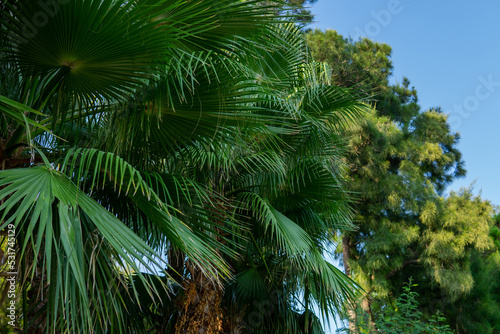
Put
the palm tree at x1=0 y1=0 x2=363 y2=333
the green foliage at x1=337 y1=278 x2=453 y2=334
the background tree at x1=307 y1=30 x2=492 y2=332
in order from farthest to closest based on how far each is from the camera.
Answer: the background tree at x1=307 y1=30 x2=492 y2=332 < the green foliage at x1=337 y1=278 x2=453 y2=334 < the palm tree at x1=0 y1=0 x2=363 y2=333

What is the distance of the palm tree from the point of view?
2.45 meters

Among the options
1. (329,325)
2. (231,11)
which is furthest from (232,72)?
(329,325)

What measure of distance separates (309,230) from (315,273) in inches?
21.1

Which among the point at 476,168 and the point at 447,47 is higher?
the point at 447,47

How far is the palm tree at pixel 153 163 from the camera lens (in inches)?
96.5

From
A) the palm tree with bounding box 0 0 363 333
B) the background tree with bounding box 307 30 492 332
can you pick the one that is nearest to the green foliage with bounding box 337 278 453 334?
the palm tree with bounding box 0 0 363 333

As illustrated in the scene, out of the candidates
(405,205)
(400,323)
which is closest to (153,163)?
(400,323)

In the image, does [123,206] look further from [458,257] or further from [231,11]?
[458,257]

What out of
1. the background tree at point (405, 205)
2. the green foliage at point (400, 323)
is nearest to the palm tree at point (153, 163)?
the green foliage at point (400, 323)

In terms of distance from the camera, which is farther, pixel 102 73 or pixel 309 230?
pixel 309 230

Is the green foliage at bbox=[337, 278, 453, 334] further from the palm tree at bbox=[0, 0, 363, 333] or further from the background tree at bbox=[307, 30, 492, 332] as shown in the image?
the background tree at bbox=[307, 30, 492, 332]

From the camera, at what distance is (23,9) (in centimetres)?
261

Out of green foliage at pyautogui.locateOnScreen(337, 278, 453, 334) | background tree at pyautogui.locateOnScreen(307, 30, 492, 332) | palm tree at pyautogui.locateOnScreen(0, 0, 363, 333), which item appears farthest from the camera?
background tree at pyautogui.locateOnScreen(307, 30, 492, 332)

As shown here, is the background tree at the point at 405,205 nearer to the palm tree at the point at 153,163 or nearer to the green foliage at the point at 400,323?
the green foliage at the point at 400,323
